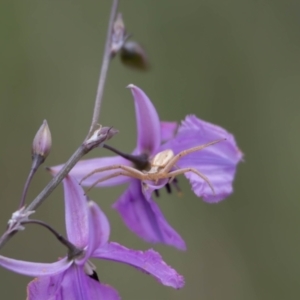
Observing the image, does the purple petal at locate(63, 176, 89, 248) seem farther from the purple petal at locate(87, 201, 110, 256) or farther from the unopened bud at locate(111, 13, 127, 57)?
the unopened bud at locate(111, 13, 127, 57)

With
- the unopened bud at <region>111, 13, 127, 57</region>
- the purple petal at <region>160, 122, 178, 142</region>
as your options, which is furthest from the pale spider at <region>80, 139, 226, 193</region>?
the unopened bud at <region>111, 13, 127, 57</region>

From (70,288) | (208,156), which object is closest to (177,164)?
(208,156)

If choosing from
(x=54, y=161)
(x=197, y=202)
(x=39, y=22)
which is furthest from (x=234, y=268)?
(x=39, y=22)

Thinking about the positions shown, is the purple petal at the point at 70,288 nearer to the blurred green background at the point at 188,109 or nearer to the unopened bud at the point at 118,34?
the unopened bud at the point at 118,34

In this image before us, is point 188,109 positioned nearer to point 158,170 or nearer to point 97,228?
point 158,170

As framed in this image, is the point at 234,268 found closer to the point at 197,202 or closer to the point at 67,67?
the point at 197,202

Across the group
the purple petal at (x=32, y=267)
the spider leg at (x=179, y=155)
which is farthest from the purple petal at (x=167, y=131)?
the purple petal at (x=32, y=267)
